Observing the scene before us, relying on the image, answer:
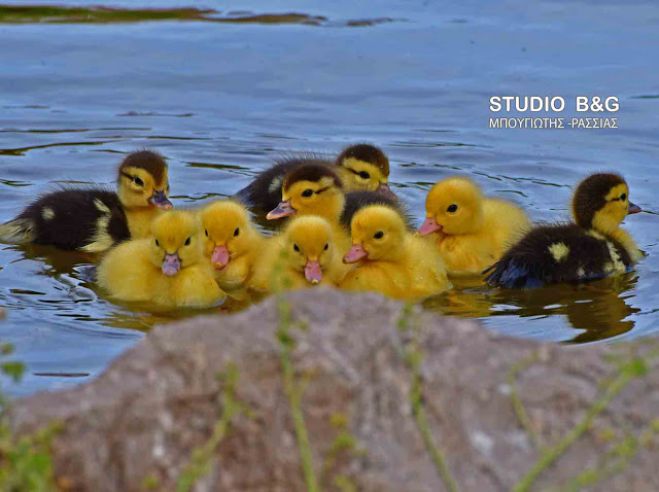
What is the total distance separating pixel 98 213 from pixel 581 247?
238 centimetres

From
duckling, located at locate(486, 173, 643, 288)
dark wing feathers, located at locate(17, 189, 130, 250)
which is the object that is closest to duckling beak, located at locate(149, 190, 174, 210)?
dark wing feathers, located at locate(17, 189, 130, 250)

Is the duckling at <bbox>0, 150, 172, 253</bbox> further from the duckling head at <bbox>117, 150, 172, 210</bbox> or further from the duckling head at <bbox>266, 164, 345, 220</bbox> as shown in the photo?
the duckling head at <bbox>266, 164, 345, 220</bbox>

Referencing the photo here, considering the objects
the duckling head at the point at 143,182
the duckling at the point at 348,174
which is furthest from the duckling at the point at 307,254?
the duckling at the point at 348,174

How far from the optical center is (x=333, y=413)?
3.08 metres

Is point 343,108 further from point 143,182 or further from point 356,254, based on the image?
point 356,254

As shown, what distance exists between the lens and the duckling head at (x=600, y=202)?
6789 millimetres

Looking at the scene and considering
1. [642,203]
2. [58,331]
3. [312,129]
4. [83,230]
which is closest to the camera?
[58,331]

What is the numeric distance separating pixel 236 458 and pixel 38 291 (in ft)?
11.4

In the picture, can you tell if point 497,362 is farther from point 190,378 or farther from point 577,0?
point 577,0

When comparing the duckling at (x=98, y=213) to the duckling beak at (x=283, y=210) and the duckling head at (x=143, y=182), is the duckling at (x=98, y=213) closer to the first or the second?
the duckling head at (x=143, y=182)

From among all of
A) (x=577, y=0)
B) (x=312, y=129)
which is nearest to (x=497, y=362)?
(x=312, y=129)

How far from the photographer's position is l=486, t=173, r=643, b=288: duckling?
6.50 metres

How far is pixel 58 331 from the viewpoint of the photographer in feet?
18.8

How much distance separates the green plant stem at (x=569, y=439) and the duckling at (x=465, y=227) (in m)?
3.68
